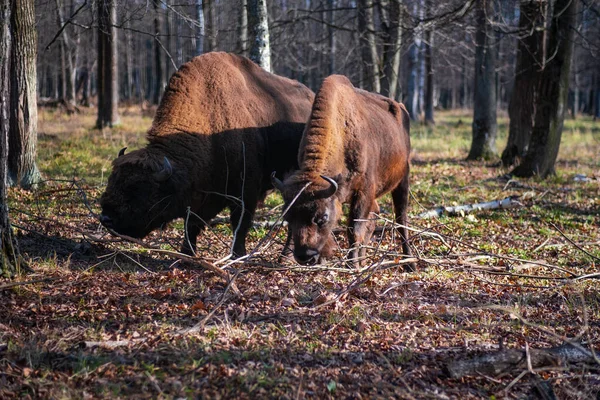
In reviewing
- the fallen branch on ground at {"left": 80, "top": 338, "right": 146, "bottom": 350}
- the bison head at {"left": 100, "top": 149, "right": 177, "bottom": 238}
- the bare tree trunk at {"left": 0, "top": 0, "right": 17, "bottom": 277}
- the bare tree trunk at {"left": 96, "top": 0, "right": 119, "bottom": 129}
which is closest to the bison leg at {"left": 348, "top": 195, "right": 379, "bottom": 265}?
the bison head at {"left": 100, "top": 149, "right": 177, "bottom": 238}

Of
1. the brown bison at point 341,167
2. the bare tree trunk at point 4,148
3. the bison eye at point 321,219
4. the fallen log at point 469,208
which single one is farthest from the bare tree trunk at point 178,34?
the fallen log at point 469,208

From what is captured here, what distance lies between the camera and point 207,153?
21.8ft

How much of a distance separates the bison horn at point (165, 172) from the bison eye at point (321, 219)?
1.54m

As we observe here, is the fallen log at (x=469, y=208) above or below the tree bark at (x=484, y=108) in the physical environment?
below

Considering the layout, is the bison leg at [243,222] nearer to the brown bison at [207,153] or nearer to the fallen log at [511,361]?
the brown bison at [207,153]

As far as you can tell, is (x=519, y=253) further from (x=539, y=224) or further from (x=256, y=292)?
(x=256, y=292)

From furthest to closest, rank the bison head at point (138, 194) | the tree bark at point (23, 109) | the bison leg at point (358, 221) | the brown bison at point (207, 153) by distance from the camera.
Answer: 1. the tree bark at point (23, 109)
2. the bison leg at point (358, 221)
3. the brown bison at point (207, 153)
4. the bison head at point (138, 194)

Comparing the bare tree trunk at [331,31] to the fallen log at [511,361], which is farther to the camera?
the bare tree trunk at [331,31]

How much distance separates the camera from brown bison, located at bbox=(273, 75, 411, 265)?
5.85 meters

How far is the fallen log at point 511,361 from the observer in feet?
13.2

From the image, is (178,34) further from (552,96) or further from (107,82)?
(107,82)

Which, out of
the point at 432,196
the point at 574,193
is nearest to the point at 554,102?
the point at 574,193

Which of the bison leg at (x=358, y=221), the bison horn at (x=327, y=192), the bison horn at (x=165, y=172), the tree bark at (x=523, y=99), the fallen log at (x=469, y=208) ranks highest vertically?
the tree bark at (x=523, y=99)

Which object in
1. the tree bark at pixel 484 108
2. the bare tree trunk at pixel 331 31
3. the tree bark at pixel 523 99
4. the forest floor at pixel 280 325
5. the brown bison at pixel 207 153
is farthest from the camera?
the tree bark at pixel 484 108
